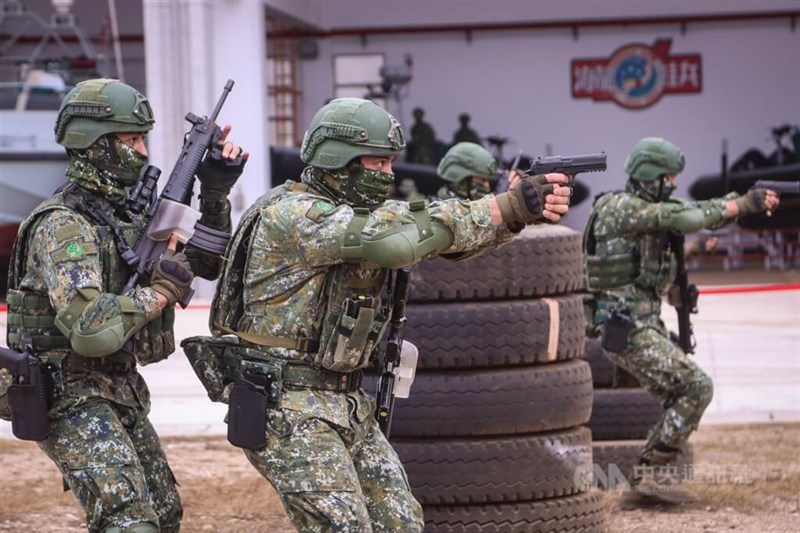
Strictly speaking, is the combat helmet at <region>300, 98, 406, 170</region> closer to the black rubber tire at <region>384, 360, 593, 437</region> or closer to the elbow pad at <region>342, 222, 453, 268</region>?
the elbow pad at <region>342, 222, 453, 268</region>

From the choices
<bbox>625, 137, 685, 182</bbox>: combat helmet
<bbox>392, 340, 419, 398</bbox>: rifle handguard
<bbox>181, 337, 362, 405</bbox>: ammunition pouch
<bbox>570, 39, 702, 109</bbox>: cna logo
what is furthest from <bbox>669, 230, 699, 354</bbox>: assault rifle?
<bbox>570, 39, 702, 109</bbox>: cna logo

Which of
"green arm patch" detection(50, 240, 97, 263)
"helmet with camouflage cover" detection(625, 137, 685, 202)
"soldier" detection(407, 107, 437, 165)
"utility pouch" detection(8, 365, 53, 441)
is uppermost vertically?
"soldier" detection(407, 107, 437, 165)

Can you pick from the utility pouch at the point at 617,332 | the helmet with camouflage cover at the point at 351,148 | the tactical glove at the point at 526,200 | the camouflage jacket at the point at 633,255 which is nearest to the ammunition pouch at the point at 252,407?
the helmet with camouflage cover at the point at 351,148

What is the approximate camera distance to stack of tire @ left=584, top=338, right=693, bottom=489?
305 inches

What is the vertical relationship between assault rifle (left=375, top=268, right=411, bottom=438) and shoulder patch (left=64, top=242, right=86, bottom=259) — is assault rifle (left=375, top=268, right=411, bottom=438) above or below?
below

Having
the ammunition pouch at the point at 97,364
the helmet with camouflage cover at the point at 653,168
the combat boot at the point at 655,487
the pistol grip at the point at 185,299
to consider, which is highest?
the helmet with camouflage cover at the point at 653,168

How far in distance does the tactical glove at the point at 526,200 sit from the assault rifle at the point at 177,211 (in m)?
1.06

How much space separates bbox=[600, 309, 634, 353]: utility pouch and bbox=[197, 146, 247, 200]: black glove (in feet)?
9.67

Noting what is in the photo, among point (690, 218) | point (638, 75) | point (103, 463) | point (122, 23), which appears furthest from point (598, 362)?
point (122, 23)

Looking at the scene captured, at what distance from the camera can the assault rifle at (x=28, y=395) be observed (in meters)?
4.56

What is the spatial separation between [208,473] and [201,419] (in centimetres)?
168

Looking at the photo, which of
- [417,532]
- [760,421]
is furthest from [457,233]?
[760,421]

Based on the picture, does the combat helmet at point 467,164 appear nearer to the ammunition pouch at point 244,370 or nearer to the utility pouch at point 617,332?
the utility pouch at point 617,332

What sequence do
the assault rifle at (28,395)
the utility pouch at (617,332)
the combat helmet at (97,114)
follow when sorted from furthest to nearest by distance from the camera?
the utility pouch at (617,332)
the combat helmet at (97,114)
the assault rifle at (28,395)
